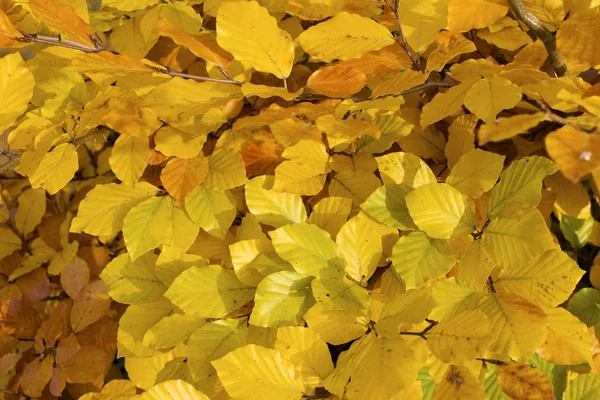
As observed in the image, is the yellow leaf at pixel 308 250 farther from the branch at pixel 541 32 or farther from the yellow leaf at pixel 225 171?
the branch at pixel 541 32

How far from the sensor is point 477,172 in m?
0.54

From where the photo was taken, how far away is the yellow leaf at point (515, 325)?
465mm

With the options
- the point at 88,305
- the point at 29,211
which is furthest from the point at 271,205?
the point at 29,211

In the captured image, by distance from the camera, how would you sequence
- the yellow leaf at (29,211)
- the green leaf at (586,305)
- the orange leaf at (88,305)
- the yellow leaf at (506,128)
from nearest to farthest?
the yellow leaf at (506,128)
the green leaf at (586,305)
the orange leaf at (88,305)
the yellow leaf at (29,211)

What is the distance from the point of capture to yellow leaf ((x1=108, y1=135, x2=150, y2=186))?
0.59 meters

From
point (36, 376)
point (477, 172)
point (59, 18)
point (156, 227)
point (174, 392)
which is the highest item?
point (59, 18)

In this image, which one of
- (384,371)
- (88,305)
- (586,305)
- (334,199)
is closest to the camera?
(384,371)

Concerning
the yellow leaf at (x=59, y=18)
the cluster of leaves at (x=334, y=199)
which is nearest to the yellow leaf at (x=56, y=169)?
the cluster of leaves at (x=334, y=199)

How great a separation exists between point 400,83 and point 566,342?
0.97ft

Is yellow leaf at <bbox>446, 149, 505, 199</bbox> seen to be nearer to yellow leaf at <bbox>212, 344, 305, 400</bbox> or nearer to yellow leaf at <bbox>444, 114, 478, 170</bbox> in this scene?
yellow leaf at <bbox>444, 114, 478, 170</bbox>

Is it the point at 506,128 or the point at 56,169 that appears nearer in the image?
the point at 506,128

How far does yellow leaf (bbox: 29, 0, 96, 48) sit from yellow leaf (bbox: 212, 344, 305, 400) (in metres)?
0.36

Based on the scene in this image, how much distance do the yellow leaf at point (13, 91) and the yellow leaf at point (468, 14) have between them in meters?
0.46

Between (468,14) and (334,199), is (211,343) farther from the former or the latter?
(468,14)
